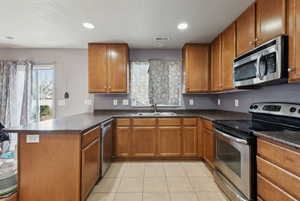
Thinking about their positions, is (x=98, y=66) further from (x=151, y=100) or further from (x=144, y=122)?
(x=144, y=122)

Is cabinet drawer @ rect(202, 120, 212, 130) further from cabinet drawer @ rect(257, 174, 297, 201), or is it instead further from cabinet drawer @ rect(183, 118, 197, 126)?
cabinet drawer @ rect(257, 174, 297, 201)

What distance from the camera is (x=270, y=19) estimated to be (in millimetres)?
1802

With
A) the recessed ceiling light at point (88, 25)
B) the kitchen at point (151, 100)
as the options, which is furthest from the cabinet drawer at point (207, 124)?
the recessed ceiling light at point (88, 25)

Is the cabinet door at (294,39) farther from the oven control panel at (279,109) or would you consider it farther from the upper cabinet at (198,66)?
the upper cabinet at (198,66)

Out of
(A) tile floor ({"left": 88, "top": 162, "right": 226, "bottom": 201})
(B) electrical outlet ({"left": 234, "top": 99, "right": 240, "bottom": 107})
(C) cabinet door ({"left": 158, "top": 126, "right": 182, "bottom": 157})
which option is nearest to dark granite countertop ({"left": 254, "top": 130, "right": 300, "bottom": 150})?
(A) tile floor ({"left": 88, "top": 162, "right": 226, "bottom": 201})

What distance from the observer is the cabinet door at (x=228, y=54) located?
264cm

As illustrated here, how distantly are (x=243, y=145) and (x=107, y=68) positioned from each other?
286cm

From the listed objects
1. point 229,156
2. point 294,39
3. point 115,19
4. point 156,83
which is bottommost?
point 229,156

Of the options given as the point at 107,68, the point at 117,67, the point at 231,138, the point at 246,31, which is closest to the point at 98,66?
the point at 107,68

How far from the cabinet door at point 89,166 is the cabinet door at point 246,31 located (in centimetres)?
231

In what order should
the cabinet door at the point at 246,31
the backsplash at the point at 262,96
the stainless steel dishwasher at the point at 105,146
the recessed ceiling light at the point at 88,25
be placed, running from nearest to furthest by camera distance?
the backsplash at the point at 262,96
the cabinet door at the point at 246,31
the stainless steel dishwasher at the point at 105,146
the recessed ceiling light at the point at 88,25

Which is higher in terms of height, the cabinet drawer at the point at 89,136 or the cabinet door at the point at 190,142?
the cabinet drawer at the point at 89,136

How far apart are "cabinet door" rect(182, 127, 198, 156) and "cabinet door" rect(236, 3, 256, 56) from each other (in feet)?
5.13

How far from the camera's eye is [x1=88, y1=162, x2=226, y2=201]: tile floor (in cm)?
217
